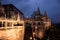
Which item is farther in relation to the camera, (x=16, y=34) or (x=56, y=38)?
(x=56, y=38)

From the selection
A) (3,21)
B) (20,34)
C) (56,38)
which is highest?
(3,21)

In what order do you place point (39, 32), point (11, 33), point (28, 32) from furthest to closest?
point (39, 32)
point (28, 32)
point (11, 33)

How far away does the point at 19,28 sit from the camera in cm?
1459

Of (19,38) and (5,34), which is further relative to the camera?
(19,38)

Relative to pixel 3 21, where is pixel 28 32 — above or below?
below

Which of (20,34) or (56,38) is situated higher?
(20,34)

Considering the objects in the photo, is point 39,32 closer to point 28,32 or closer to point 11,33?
point 28,32

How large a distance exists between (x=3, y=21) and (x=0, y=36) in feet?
4.43

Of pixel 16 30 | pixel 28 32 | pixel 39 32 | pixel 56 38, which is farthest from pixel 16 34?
pixel 39 32

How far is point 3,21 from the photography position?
13367mm

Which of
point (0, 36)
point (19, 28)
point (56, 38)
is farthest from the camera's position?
point (56, 38)

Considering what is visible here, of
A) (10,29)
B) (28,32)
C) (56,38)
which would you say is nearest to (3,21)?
(10,29)

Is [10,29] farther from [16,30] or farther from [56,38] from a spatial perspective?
[56,38]

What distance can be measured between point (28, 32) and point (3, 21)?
8.22 meters
